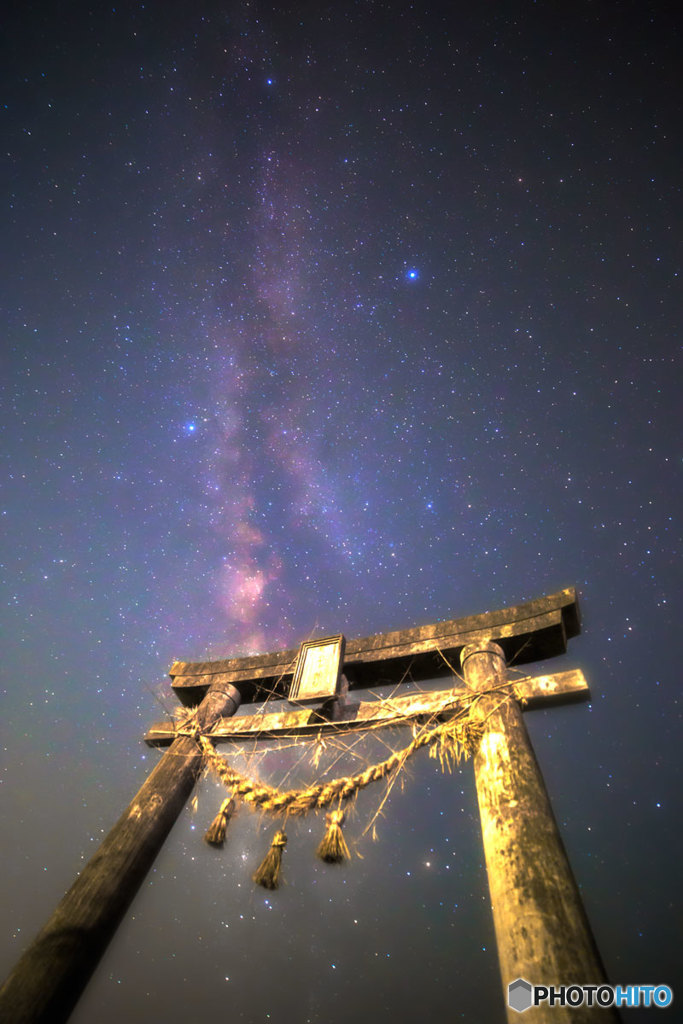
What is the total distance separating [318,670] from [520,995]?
2763mm

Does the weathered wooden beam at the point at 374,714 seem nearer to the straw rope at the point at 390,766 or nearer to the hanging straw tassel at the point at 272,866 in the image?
the straw rope at the point at 390,766

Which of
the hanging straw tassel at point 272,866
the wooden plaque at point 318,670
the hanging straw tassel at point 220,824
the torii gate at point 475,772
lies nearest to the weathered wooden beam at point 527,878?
the torii gate at point 475,772

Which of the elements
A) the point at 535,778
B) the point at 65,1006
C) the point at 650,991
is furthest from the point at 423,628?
the point at 65,1006

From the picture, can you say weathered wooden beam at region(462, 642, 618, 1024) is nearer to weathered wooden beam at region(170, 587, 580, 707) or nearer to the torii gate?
the torii gate

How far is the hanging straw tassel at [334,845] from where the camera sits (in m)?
3.25

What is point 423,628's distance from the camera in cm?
483

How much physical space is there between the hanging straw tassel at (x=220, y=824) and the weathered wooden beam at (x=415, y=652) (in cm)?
140

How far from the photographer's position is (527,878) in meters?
2.52

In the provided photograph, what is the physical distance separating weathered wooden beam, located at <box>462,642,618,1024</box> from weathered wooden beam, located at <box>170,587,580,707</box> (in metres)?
0.97

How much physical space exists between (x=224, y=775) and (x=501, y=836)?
2497mm

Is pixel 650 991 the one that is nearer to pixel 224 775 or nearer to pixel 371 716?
pixel 371 716

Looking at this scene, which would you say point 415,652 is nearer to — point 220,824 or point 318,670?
point 318,670

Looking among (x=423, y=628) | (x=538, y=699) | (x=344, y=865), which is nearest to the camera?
(x=344, y=865)

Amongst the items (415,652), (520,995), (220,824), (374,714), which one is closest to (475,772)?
(374,714)
